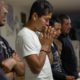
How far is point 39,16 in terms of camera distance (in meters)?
1.78

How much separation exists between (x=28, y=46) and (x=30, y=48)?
0.02m

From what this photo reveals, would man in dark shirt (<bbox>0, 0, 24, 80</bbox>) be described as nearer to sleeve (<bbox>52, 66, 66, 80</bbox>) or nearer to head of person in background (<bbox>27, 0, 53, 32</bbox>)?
head of person in background (<bbox>27, 0, 53, 32</bbox>)

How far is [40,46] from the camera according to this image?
1.71 m

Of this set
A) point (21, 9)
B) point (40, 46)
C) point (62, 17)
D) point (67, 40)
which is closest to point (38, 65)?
point (40, 46)

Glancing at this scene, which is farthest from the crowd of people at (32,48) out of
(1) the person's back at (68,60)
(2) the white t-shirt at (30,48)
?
(1) the person's back at (68,60)

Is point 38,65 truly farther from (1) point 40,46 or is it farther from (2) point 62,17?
(2) point 62,17

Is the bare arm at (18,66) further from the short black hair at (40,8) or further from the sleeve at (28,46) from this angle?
the short black hair at (40,8)

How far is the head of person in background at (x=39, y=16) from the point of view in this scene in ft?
5.75

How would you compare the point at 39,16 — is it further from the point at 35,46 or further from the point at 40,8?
the point at 35,46

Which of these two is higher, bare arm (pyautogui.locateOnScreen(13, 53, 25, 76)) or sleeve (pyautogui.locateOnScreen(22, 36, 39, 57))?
sleeve (pyautogui.locateOnScreen(22, 36, 39, 57))

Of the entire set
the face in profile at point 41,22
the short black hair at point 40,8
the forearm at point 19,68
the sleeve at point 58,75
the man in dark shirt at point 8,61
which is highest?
the short black hair at point 40,8

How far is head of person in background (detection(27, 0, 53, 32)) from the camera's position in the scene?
1754 millimetres

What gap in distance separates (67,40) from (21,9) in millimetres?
3073

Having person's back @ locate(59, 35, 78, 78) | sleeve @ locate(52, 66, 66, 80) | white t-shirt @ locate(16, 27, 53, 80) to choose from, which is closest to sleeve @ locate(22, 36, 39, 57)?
white t-shirt @ locate(16, 27, 53, 80)
